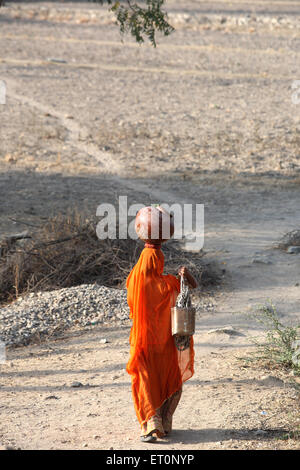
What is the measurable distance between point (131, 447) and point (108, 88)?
13.8 m

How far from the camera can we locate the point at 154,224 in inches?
143

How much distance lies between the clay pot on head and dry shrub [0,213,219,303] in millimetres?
2882

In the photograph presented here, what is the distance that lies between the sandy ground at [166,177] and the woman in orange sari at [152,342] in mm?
215

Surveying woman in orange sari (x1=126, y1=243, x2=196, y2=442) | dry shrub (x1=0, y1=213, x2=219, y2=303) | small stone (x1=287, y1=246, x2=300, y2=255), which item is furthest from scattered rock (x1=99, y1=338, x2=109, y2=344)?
small stone (x1=287, y1=246, x2=300, y2=255)

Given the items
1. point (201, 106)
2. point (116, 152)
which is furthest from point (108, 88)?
point (116, 152)

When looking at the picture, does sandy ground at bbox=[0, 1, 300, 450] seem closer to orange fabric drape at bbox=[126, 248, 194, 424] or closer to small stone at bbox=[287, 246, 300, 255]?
small stone at bbox=[287, 246, 300, 255]

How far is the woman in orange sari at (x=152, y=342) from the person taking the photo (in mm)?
3709

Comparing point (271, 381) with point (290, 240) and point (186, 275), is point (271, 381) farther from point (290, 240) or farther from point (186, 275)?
point (290, 240)

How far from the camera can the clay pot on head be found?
3643 millimetres

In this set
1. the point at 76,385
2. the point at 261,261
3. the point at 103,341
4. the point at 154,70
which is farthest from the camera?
the point at 154,70

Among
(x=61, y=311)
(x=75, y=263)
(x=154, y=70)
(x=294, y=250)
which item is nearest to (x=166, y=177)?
(x=294, y=250)

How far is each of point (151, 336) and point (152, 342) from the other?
34mm

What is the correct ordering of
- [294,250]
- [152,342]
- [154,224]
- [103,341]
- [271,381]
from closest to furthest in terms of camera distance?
[154,224]
[152,342]
[271,381]
[103,341]
[294,250]

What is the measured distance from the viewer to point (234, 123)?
45.6 ft
